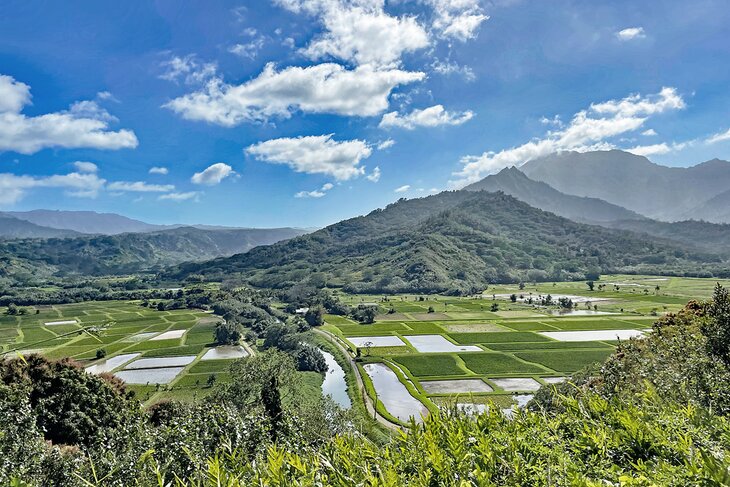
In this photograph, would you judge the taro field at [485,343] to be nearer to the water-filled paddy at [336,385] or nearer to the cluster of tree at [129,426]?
the water-filled paddy at [336,385]

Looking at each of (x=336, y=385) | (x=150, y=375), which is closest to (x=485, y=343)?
(x=336, y=385)

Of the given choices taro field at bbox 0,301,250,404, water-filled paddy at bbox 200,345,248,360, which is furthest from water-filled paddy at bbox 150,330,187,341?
water-filled paddy at bbox 200,345,248,360

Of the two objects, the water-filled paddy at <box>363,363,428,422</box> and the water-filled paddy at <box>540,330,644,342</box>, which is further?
the water-filled paddy at <box>540,330,644,342</box>

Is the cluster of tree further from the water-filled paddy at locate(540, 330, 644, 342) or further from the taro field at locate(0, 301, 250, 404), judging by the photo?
the water-filled paddy at locate(540, 330, 644, 342)

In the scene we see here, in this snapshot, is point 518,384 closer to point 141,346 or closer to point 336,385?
point 336,385

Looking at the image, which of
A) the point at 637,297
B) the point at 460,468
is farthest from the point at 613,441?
the point at 637,297

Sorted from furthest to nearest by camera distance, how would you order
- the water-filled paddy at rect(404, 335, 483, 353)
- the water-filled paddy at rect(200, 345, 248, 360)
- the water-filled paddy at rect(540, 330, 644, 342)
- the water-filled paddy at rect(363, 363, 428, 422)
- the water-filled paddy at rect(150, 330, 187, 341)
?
the water-filled paddy at rect(150, 330, 187, 341), the water-filled paddy at rect(540, 330, 644, 342), the water-filled paddy at rect(200, 345, 248, 360), the water-filled paddy at rect(404, 335, 483, 353), the water-filled paddy at rect(363, 363, 428, 422)
